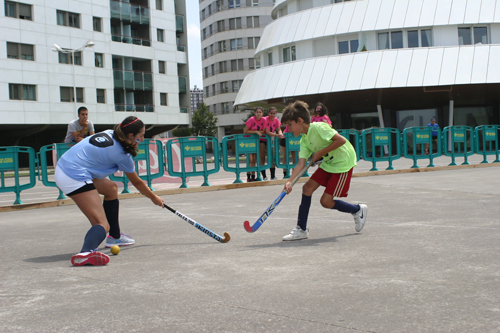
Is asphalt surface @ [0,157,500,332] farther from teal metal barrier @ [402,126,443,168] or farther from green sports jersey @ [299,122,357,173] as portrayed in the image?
teal metal barrier @ [402,126,443,168]

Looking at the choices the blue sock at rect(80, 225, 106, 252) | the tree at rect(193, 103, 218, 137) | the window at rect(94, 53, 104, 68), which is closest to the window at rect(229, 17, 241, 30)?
the tree at rect(193, 103, 218, 137)

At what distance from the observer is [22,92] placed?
37062 millimetres

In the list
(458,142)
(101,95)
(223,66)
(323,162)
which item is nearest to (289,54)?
(101,95)

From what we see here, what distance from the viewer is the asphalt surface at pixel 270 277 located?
9.96 feet

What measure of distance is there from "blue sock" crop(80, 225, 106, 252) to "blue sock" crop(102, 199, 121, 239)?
2.59ft

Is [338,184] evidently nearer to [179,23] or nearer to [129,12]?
[129,12]

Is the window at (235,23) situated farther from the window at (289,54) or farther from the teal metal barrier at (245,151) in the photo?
the teal metal barrier at (245,151)

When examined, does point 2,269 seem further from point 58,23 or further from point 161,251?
point 58,23

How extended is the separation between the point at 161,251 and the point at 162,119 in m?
42.6

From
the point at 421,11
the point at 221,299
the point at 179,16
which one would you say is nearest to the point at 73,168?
the point at 221,299

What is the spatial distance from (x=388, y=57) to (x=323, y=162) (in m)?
24.3

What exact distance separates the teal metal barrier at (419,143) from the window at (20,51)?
29.6 metres

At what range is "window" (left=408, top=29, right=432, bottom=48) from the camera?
29.5 m

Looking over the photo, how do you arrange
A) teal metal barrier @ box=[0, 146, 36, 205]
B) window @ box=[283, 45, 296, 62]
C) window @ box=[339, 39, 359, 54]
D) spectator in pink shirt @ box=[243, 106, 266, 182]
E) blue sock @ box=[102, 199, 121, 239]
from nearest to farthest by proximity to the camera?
blue sock @ box=[102, 199, 121, 239], teal metal barrier @ box=[0, 146, 36, 205], spectator in pink shirt @ box=[243, 106, 266, 182], window @ box=[339, 39, 359, 54], window @ box=[283, 45, 296, 62]
